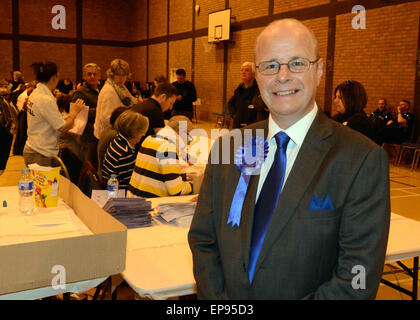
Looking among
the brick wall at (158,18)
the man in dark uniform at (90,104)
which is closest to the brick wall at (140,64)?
the brick wall at (158,18)

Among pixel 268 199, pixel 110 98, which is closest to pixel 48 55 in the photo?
pixel 110 98

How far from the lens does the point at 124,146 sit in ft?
11.1

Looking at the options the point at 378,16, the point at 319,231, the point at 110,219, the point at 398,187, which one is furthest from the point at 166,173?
the point at 378,16

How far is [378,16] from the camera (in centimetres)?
876

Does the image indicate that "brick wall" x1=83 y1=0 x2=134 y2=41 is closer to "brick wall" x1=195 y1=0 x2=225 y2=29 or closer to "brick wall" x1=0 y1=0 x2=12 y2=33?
"brick wall" x1=0 y1=0 x2=12 y2=33

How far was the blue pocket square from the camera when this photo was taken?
1207 mm

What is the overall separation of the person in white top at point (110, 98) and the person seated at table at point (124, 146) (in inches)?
47.2

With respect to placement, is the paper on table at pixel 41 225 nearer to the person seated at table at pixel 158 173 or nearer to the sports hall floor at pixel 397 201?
the sports hall floor at pixel 397 201

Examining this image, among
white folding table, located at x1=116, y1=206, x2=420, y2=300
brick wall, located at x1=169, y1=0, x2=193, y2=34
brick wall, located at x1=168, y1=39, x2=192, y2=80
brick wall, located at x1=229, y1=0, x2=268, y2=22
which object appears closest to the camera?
white folding table, located at x1=116, y1=206, x2=420, y2=300

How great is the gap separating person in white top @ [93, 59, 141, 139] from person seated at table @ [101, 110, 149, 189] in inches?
47.2

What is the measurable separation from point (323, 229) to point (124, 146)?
240 cm

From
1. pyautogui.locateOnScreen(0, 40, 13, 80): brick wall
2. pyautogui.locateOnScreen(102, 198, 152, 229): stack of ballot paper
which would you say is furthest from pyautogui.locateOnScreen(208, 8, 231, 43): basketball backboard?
pyautogui.locateOnScreen(102, 198, 152, 229): stack of ballot paper

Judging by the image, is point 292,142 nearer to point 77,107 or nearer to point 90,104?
point 77,107
